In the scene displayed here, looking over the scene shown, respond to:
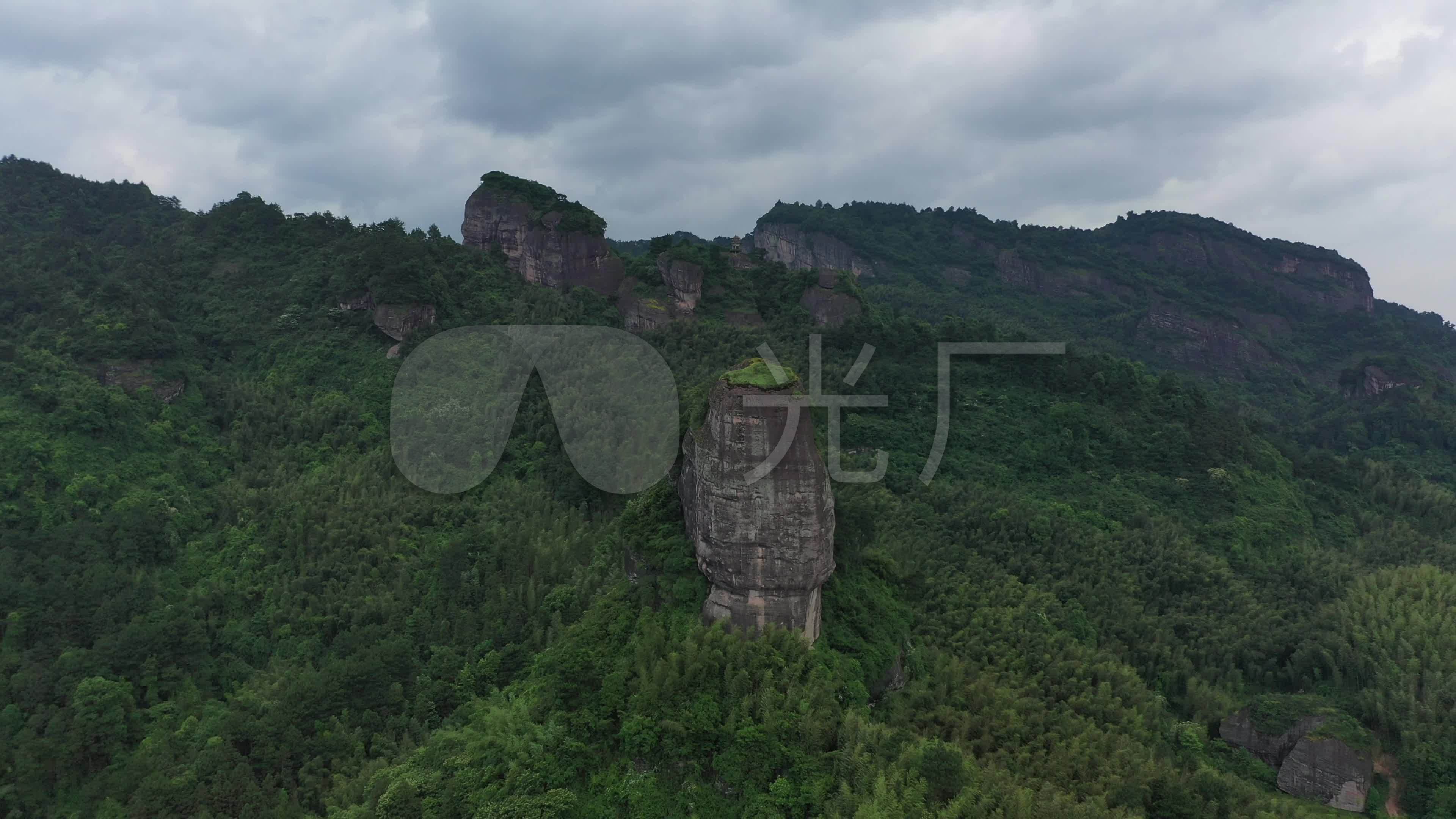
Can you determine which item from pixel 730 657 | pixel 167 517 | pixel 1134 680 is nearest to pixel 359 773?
pixel 730 657

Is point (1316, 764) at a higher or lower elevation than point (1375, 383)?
lower

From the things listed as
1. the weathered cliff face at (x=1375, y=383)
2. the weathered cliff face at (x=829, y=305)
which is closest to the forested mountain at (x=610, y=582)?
the weathered cliff face at (x=829, y=305)

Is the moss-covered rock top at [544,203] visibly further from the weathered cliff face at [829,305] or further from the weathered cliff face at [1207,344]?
the weathered cliff face at [1207,344]

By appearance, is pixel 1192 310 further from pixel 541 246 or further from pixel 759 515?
pixel 759 515

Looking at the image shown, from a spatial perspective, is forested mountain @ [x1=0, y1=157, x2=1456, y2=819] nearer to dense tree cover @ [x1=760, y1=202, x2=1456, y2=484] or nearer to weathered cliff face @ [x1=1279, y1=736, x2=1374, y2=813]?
weathered cliff face @ [x1=1279, y1=736, x2=1374, y2=813]

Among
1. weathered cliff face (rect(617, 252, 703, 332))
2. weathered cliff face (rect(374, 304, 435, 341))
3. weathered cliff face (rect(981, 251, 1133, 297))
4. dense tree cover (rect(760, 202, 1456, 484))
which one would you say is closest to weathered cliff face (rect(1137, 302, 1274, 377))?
dense tree cover (rect(760, 202, 1456, 484))

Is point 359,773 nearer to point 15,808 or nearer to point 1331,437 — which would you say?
point 15,808

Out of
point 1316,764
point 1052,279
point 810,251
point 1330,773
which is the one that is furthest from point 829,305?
point 1052,279
